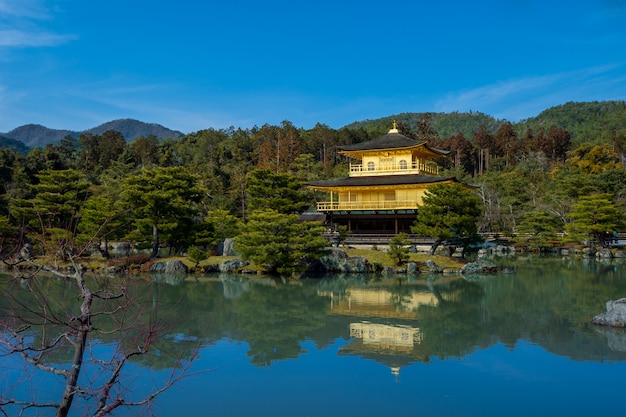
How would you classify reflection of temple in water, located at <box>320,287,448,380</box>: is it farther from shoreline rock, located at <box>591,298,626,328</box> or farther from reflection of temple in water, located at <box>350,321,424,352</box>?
shoreline rock, located at <box>591,298,626,328</box>

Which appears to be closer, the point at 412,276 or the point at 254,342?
the point at 254,342

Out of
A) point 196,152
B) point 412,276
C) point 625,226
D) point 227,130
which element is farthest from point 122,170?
point 625,226

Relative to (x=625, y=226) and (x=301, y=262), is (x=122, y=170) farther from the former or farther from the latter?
(x=625, y=226)

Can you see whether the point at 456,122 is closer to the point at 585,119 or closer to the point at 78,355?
the point at 585,119

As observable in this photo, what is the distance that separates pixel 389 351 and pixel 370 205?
59.4 feet

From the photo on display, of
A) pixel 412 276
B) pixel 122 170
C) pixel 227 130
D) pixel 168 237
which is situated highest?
pixel 227 130

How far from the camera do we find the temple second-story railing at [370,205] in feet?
86.3

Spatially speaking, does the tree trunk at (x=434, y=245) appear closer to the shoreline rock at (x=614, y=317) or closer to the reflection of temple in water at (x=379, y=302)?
the reflection of temple in water at (x=379, y=302)

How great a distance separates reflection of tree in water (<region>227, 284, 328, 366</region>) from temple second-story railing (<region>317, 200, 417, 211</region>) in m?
10.1

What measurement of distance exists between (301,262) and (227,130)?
50960 mm

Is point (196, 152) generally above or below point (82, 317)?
above

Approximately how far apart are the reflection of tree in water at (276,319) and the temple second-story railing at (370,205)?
33.0 feet

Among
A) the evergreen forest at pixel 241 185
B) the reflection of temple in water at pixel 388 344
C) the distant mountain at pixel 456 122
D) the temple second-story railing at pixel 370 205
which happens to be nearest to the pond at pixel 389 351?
the reflection of temple in water at pixel 388 344

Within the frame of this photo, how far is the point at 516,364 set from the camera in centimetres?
865
